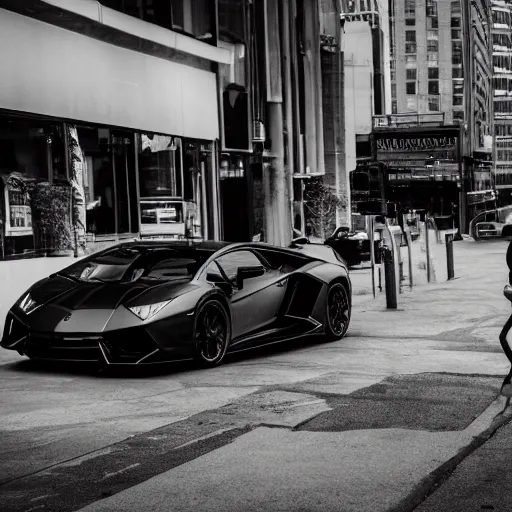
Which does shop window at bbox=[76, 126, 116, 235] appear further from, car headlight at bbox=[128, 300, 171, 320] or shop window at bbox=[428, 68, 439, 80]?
shop window at bbox=[428, 68, 439, 80]

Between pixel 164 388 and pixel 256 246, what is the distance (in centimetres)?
307

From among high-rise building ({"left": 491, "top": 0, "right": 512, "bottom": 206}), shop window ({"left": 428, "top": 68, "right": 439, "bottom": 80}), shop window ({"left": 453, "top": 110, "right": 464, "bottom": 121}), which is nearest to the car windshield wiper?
shop window ({"left": 453, "top": 110, "right": 464, "bottom": 121})

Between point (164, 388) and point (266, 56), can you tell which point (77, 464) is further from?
point (266, 56)

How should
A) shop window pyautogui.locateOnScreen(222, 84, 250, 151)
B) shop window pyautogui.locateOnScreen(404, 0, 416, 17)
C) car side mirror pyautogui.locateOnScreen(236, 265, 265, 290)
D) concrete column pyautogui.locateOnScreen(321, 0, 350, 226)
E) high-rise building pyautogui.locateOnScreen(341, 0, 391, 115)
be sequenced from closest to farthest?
car side mirror pyautogui.locateOnScreen(236, 265, 265, 290), shop window pyautogui.locateOnScreen(222, 84, 250, 151), concrete column pyautogui.locateOnScreen(321, 0, 350, 226), high-rise building pyautogui.locateOnScreen(341, 0, 391, 115), shop window pyautogui.locateOnScreen(404, 0, 416, 17)

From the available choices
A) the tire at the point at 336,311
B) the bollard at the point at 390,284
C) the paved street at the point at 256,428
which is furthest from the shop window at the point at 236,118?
the paved street at the point at 256,428

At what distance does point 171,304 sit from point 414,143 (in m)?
52.9

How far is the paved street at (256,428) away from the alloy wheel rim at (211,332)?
0.21 meters

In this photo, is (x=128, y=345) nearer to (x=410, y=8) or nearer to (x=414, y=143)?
(x=414, y=143)

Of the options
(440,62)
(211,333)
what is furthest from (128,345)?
(440,62)

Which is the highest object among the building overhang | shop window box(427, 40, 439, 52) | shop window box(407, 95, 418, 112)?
shop window box(427, 40, 439, 52)

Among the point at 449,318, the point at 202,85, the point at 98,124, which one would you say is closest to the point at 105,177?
the point at 98,124

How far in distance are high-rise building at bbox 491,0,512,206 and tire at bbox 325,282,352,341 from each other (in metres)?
127

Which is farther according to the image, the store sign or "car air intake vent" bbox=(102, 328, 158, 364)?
the store sign

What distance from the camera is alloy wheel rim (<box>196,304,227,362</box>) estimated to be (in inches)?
416
